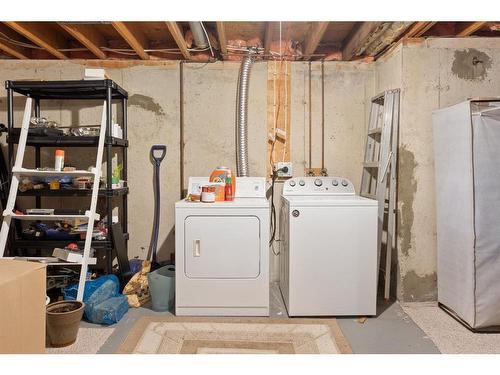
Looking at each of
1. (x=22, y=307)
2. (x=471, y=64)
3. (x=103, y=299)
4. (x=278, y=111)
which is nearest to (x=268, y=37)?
(x=278, y=111)

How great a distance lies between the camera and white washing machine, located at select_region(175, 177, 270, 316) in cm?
264

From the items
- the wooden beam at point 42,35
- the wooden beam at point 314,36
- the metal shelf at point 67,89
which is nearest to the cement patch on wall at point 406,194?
the wooden beam at point 314,36

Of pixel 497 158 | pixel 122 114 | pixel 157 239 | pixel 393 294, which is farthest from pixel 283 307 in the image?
pixel 122 114

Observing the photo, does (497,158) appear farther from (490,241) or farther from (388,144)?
(388,144)

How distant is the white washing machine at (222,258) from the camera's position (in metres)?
2.64

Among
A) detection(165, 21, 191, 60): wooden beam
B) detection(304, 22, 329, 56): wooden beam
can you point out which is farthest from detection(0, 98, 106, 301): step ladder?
detection(304, 22, 329, 56): wooden beam

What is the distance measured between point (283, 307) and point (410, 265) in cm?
106

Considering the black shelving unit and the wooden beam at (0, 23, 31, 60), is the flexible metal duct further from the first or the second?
the wooden beam at (0, 23, 31, 60)

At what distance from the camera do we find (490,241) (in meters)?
2.37

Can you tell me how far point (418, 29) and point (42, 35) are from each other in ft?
9.53

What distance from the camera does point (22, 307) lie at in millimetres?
1385

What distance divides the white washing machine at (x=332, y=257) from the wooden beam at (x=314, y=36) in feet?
4.11

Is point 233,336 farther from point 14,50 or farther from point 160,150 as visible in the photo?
point 14,50

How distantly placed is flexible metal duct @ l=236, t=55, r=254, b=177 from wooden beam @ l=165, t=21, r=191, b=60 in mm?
507
